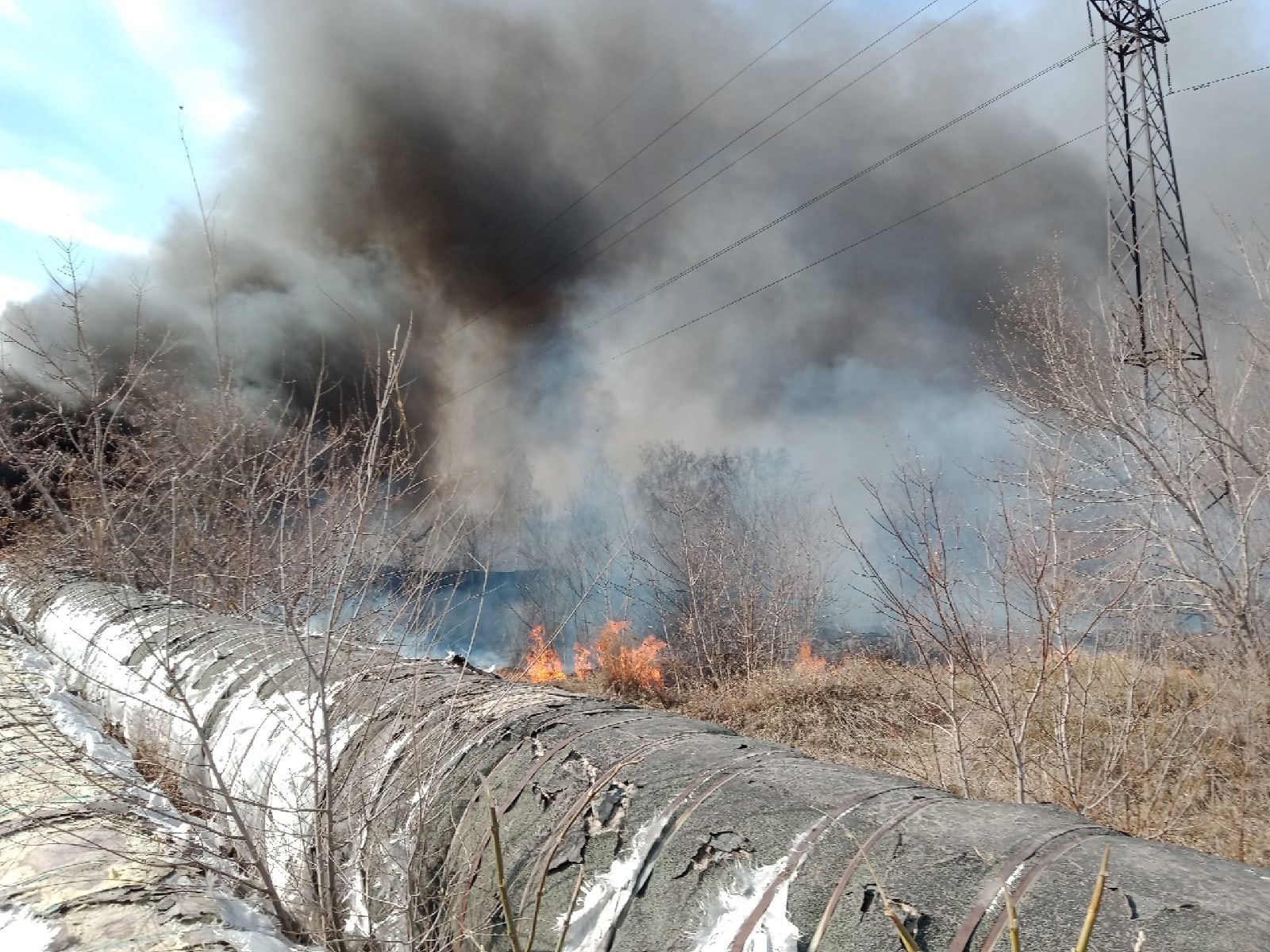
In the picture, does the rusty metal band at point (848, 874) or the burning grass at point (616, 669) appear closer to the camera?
the rusty metal band at point (848, 874)

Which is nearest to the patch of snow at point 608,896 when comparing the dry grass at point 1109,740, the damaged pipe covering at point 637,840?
the damaged pipe covering at point 637,840

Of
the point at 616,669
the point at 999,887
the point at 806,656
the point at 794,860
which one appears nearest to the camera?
the point at 999,887

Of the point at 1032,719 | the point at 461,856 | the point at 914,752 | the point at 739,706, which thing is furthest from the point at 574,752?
the point at 739,706

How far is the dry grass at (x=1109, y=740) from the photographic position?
4047mm

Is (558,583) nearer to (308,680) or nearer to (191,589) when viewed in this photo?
(191,589)

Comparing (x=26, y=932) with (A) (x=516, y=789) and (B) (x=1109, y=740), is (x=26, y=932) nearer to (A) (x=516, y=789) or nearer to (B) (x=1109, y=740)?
(A) (x=516, y=789)

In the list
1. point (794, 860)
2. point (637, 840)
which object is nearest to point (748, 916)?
point (794, 860)

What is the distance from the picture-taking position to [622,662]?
1205cm

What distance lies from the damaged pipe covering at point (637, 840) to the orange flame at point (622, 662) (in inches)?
342

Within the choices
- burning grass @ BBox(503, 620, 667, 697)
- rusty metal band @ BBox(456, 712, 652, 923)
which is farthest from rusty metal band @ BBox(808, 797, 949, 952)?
burning grass @ BBox(503, 620, 667, 697)

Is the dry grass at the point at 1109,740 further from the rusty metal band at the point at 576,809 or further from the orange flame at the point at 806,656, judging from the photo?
the rusty metal band at the point at 576,809

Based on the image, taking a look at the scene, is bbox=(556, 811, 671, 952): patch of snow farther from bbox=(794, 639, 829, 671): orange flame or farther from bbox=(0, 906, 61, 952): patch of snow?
bbox=(794, 639, 829, 671): orange flame

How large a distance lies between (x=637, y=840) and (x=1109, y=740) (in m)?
3.92

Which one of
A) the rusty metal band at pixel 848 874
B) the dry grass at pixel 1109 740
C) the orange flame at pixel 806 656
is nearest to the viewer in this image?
the rusty metal band at pixel 848 874
